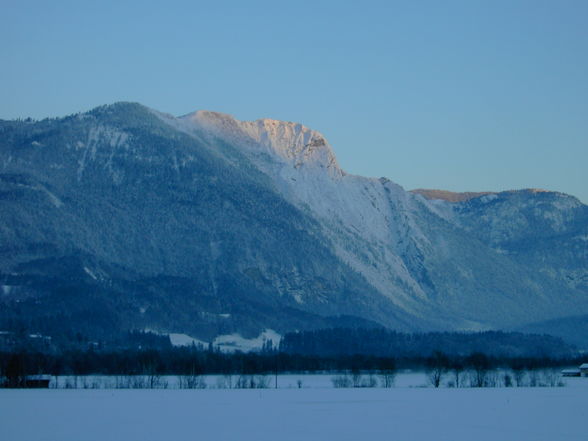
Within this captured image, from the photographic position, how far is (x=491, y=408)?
128 m

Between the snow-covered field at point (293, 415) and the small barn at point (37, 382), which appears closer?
the snow-covered field at point (293, 415)

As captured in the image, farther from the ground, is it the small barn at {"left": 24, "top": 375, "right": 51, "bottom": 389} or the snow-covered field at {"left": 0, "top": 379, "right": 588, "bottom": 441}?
the small barn at {"left": 24, "top": 375, "right": 51, "bottom": 389}

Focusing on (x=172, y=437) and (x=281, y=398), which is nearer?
(x=172, y=437)

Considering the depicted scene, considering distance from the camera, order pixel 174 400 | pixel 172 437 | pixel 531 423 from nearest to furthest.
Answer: pixel 172 437 → pixel 531 423 → pixel 174 400

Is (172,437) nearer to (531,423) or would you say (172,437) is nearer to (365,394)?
(531,423)

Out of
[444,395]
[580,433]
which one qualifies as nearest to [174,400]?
[444,395]

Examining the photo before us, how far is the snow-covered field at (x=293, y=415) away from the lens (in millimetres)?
98562

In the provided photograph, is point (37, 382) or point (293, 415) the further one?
point (37, 382)

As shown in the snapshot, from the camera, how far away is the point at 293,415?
392ft

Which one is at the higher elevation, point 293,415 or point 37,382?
point 37,382

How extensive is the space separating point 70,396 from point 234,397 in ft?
65.1

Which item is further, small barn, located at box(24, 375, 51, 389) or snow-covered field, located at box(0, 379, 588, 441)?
small barn, located at box(24, 375, 51, 389)

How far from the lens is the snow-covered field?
3880 inches

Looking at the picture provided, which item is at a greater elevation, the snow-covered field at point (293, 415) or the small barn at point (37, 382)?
the small barn at point (37, 382)
